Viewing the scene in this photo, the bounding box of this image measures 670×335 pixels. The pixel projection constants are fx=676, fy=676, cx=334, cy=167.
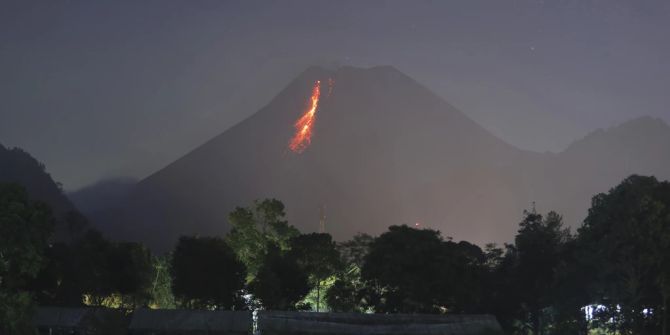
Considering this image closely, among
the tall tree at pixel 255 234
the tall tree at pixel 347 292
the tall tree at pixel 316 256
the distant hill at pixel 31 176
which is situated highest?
the distant hill at pixel 31 176

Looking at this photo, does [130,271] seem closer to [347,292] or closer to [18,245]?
[347,292]

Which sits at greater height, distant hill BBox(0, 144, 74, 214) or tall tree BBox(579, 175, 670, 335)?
distant hill BBox(0, 144, 74, 214)

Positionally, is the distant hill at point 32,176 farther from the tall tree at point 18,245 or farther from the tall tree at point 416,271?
the tall tree at point 18,245

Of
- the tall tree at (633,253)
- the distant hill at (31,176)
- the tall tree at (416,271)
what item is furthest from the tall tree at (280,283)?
the distant hill at (31,176)

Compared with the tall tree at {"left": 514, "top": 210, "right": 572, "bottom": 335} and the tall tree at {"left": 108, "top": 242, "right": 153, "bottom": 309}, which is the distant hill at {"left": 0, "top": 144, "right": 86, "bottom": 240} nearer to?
the tall tree at {"left": 108, "top": 242, "right": 153, "bottom": 309}

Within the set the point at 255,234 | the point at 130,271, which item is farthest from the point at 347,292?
the point at 130,271

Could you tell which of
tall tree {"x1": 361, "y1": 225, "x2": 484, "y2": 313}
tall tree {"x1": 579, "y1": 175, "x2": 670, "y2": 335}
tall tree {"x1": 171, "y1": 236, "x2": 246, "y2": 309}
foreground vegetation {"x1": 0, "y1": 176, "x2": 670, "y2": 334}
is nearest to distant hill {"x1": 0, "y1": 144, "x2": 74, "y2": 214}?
foreground vegetation {"x1": 0, "y1": 176, "x2": 670, "y2": 334}

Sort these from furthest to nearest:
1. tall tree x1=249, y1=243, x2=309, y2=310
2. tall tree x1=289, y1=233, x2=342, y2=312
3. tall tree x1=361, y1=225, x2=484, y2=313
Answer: tall tree x1=289, y1=233, x2=342, y2=312, tall tree x1=249, y1=243, x2=309, y2=310, tall tree x1=361, y1=225, x2=484, y2=313
